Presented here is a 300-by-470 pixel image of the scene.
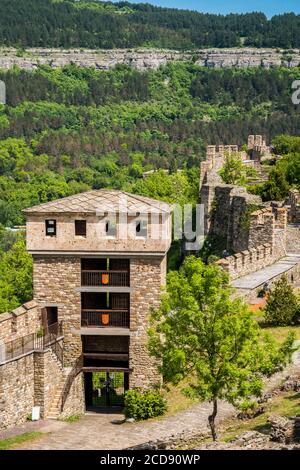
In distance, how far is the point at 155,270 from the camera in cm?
2683

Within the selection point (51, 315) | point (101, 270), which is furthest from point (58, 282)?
point (101, 270)

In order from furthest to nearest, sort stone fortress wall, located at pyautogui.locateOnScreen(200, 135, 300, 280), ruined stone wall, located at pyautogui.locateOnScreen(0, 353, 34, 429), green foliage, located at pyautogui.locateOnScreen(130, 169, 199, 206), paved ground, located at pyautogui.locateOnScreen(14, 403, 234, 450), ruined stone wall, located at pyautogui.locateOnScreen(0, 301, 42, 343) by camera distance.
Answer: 1. green foliage, located at pyautogui.locateOnScreen(130, 169, 199, 206)
2. stone fortress wall, located at pyautogui.locateOnScreen(200, 135, 300, 280)
3. ruined stone wall, located at pyautogui.locateOnScreen(0, 301, 42, 343)
4. ruined stone wall, located at pyautogui.locateOnScreen(0, 353, 34, 429)
5. paved ground, located at pyautogui.locateOnScreen(14, 403, 234, 450)

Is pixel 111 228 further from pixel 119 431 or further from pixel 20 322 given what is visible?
pixel 119 431

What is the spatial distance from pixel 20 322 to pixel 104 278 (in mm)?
2611

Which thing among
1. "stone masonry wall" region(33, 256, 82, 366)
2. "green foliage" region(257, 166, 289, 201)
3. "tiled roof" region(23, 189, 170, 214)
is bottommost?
"stone masonry wall" region(33, 256, 82, 366)

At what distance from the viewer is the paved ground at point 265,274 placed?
106 feet

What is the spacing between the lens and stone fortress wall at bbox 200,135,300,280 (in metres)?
35.1

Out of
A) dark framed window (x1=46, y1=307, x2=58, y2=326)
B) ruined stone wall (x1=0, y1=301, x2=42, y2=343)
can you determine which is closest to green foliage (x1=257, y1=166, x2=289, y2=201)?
dark framed window (x1=46, y1=307, x2=58, y2=326)

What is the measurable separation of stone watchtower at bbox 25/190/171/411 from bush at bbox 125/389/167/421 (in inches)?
39.0

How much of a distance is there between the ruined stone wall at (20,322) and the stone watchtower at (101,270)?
30 centimetres

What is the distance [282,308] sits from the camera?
29.1 m

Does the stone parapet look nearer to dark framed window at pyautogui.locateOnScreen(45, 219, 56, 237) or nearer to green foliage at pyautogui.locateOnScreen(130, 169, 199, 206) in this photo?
dark framed window at pyautogui.locateOnScreen(45, 219, 56, 237)

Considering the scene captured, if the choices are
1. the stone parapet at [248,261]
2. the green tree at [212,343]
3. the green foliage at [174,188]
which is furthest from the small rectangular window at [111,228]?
the green foliage at [174,188]
